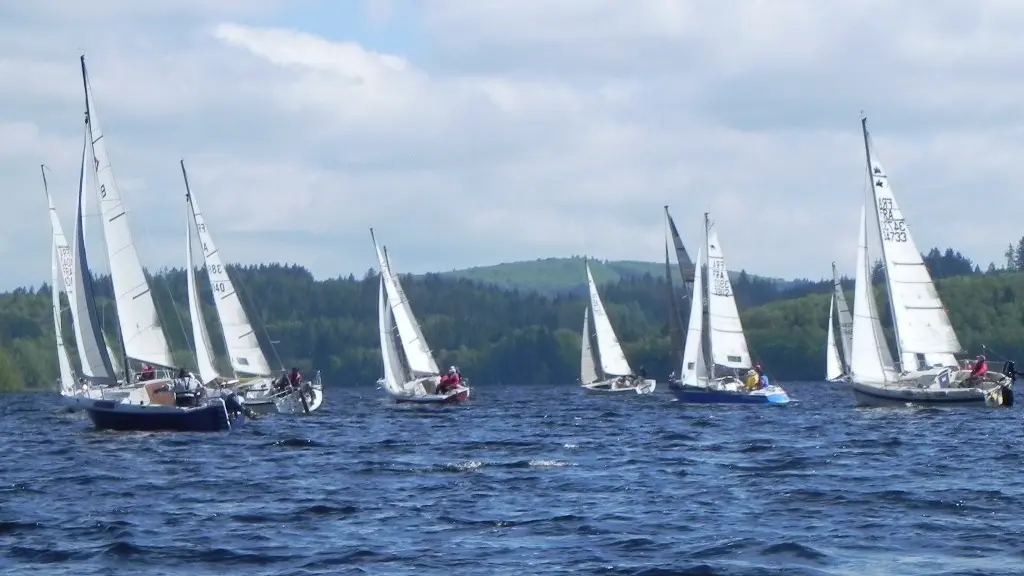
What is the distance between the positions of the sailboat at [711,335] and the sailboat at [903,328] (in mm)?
11683

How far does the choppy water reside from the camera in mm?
23078

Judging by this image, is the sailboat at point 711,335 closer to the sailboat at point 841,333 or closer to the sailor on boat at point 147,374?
the sailboat at point 841,333

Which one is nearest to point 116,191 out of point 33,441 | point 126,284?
point 126,284

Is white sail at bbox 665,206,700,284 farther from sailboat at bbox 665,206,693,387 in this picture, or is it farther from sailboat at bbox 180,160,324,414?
sailboat at bbox 180,160,324,414

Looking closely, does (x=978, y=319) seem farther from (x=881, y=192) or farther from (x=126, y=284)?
(x=126, y=284)

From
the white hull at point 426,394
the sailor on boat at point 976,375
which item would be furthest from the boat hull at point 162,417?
the white hull at point 426,394

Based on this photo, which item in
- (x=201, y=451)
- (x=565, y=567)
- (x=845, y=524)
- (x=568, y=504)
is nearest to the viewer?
(x=565, y=567)

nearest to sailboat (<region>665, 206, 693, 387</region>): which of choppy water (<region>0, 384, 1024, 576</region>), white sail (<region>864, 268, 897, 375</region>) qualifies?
white sail (<region>864, 268, 897, 375</region>)

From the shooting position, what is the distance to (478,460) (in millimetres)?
39250

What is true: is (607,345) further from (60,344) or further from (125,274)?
(125,274)

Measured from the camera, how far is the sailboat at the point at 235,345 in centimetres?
6525

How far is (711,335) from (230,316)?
22.0 m

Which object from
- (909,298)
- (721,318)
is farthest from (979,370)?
(721,318)

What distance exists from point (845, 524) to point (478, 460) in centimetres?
1449
